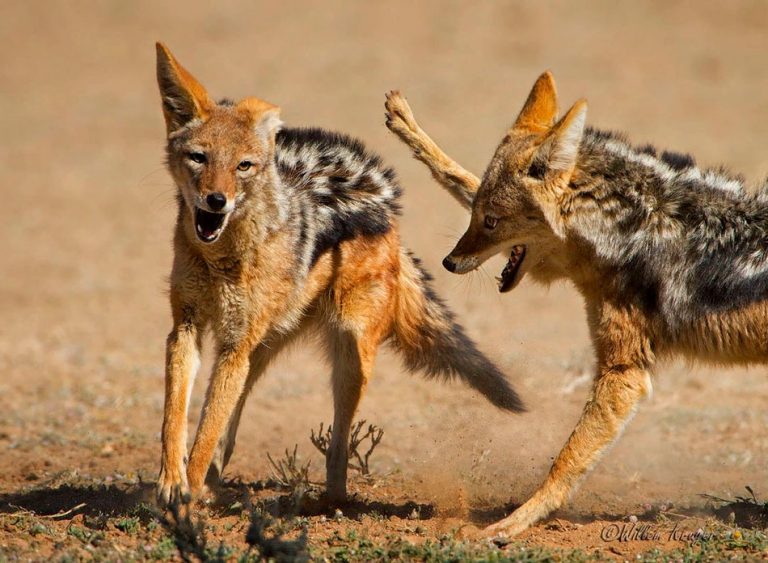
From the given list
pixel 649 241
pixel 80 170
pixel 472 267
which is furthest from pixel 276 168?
pixel 80 170

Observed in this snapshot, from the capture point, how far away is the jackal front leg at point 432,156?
7328 millimetres

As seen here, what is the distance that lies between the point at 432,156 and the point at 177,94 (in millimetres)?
1981

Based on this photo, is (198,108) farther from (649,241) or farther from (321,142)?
(649,241)

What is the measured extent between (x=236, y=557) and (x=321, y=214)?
258 cm

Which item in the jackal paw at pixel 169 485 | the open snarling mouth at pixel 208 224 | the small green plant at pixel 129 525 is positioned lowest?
the small green plant at pixel 129 525

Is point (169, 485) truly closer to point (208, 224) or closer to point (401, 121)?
point (208, 224)

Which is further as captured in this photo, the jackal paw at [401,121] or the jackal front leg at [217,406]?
the jackal paw at [401,121]

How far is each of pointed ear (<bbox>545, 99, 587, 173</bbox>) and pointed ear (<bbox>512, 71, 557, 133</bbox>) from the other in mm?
610

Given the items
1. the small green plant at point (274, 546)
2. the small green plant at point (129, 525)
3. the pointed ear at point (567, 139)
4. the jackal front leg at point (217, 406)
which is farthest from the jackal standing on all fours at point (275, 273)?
the pointed ear at point (567, 139)

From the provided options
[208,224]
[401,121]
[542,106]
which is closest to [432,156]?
[401,121]

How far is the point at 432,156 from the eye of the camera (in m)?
7.50

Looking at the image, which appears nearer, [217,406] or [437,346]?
[217,406]

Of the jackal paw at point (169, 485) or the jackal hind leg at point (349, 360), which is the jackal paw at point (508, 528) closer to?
the jackal hind leg at point (349, 360)

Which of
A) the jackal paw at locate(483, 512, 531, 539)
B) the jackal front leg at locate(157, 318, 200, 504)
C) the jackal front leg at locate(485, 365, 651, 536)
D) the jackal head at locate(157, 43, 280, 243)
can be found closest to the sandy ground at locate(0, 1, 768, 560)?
the jackal paw at locate(483, 512, 531, 539)
